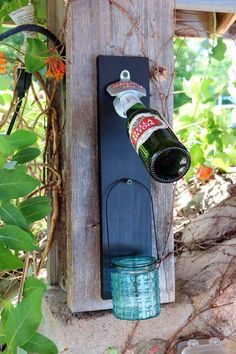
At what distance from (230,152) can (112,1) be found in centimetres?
100

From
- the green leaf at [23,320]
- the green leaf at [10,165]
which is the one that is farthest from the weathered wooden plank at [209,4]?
the green leaf at [23,320]

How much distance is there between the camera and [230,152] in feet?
6.27

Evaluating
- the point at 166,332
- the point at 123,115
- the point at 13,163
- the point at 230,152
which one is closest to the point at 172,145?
the point at 123,115

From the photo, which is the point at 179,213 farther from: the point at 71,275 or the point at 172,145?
the point at 172,145

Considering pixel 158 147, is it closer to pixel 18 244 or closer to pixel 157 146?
pixel 157 146

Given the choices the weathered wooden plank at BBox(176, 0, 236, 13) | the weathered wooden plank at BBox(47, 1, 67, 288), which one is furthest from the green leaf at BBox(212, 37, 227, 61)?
the weathered wooden plank at BBox(47, 1, 67, 288)

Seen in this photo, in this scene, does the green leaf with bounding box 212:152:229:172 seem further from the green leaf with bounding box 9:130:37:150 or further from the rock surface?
the green leaf with bounding box 9:130:37:150

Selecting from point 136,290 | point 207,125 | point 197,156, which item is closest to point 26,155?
point 136,290

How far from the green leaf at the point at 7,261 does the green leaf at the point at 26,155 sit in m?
0.19

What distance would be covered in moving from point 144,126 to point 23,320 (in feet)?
1.17

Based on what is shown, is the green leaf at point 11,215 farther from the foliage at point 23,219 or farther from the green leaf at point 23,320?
the green leaf at point 23,320

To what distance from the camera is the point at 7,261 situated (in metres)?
0.85

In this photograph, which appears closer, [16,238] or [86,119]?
[16,238]

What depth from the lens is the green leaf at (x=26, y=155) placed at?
965 mm
